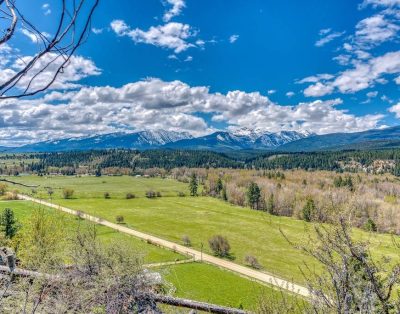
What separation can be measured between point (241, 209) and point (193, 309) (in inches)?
4375

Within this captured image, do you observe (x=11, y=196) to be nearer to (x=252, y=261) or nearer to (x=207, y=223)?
(x=207, y=223)

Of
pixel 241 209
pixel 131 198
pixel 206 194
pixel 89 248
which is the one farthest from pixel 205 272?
pixel 206 194

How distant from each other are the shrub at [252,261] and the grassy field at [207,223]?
1.29 m

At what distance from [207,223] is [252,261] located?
116 ft

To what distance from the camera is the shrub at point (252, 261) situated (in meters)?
58.5

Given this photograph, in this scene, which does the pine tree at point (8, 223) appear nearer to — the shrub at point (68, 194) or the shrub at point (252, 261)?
the shrub at point (252, 261)

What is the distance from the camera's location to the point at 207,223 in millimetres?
94312

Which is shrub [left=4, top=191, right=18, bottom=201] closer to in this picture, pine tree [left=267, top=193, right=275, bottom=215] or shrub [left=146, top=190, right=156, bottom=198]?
shrub [left=146, top=190, right=156, bottom=198]

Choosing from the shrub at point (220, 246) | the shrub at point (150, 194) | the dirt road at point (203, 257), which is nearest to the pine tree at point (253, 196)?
the shrub at point (150, 194)

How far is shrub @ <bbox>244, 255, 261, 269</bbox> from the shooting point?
192ft

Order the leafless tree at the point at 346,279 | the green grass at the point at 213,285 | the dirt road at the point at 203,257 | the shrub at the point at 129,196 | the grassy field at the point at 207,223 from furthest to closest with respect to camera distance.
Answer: the shrub at the point at 129,196 < the grassy field at the point at 207,223 < the dirt road at the point at 203,257 < the green grass at the point at 213,285 < the leafless tree at the point at 346,279

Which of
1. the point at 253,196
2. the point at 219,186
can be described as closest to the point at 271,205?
the point at 253,196

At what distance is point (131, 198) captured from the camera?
133m

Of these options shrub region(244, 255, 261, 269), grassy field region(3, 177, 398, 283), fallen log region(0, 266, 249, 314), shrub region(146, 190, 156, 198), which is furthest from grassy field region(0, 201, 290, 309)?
shrub region(146, 190, 156, 198)
